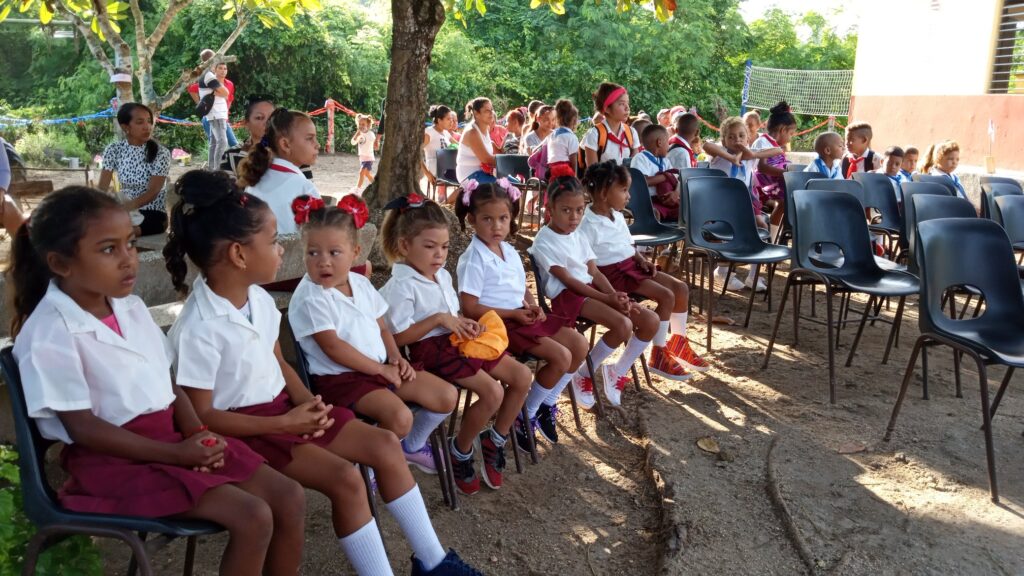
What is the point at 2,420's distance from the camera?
2.63 m

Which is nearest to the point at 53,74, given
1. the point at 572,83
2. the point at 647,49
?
the point at 572,83

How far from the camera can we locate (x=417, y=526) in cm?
231

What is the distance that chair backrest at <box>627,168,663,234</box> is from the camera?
18.6 feet

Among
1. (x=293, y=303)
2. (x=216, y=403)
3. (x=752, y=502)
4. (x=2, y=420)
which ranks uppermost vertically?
(x=293, y=303)

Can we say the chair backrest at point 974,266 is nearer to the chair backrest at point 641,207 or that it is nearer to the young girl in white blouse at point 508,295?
the young girl in white blouse at point 508,295

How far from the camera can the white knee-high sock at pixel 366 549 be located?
212cm

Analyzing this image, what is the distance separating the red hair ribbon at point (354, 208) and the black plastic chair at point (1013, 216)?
15.0ft

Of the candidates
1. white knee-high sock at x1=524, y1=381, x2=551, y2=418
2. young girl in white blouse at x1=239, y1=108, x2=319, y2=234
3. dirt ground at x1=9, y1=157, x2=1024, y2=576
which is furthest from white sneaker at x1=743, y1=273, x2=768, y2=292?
young girl in white blouse at x1=239, y1=108, x2=319, y2=234

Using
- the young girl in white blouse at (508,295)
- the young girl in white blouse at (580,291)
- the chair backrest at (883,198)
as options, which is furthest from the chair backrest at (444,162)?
the young girl in white blouse at (508,295)

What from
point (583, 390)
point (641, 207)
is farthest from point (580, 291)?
point (641, 207)

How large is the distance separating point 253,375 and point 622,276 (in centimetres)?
245

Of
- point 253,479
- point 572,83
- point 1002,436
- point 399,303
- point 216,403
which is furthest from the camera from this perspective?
point 572,83

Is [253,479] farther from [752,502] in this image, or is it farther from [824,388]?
[824,388]

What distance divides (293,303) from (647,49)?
2238cm
